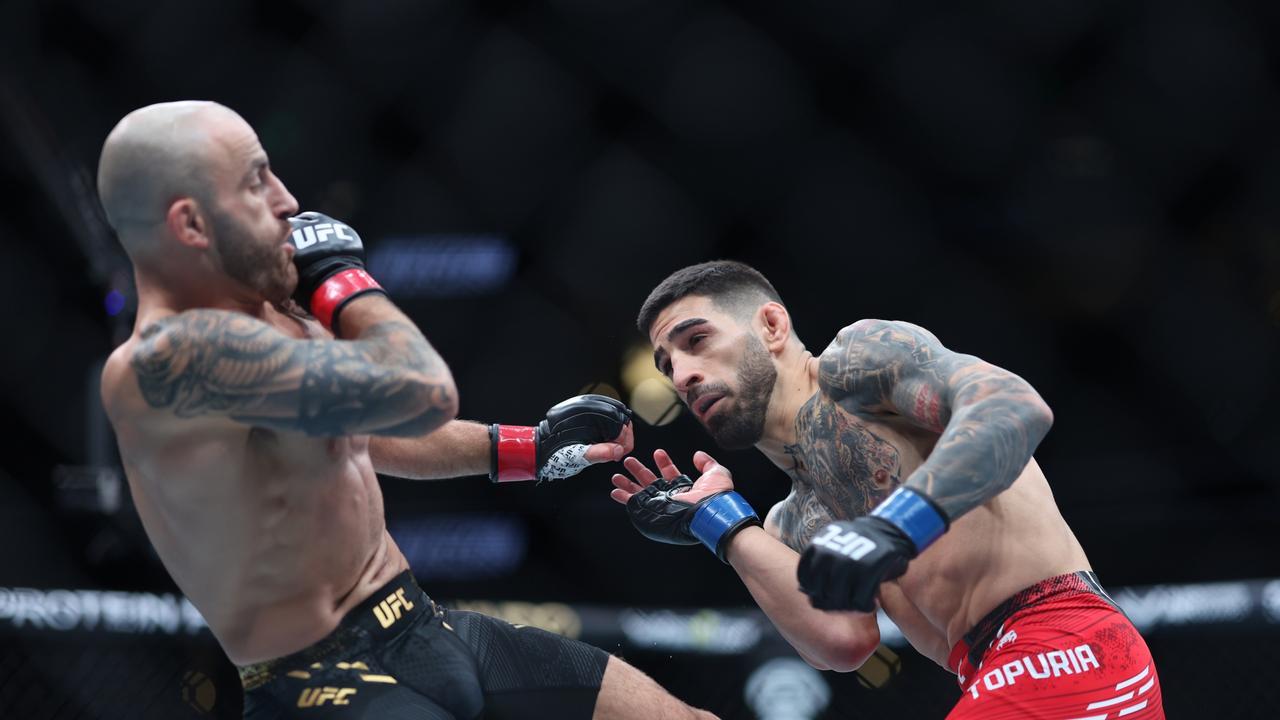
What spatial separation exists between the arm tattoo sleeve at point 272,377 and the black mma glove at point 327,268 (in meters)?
0.11

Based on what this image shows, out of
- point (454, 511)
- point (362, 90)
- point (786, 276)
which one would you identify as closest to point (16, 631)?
point (454, 511)

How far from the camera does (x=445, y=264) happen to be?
3357 millimetres

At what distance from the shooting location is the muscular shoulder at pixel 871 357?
1.78 meters

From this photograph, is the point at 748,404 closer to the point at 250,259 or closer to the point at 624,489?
the point at 624,489

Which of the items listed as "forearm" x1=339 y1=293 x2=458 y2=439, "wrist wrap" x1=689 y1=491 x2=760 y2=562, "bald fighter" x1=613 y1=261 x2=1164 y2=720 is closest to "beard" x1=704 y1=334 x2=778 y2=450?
"bald fighter" x1=613 y1=261 x2=1164 y2=720

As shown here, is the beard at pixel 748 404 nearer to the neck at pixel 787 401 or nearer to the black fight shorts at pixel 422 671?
the neck at pixel 787 401

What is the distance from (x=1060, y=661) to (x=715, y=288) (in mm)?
882

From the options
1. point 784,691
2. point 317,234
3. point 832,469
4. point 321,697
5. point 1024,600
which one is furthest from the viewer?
point 784,691

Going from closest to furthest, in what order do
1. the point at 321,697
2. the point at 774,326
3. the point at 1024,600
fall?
the point at 321,697, the point at 1024,600, the point at 774,326

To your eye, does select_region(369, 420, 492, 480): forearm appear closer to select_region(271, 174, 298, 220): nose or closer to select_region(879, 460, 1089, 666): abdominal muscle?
select_region(271, 174, 298, 220): nose

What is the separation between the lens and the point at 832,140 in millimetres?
3217

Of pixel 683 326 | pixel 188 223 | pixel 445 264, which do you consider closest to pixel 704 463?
pixel 683 326

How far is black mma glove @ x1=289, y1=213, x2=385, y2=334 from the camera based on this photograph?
1546 millimetres

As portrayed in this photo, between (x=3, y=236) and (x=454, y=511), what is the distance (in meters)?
1.58
